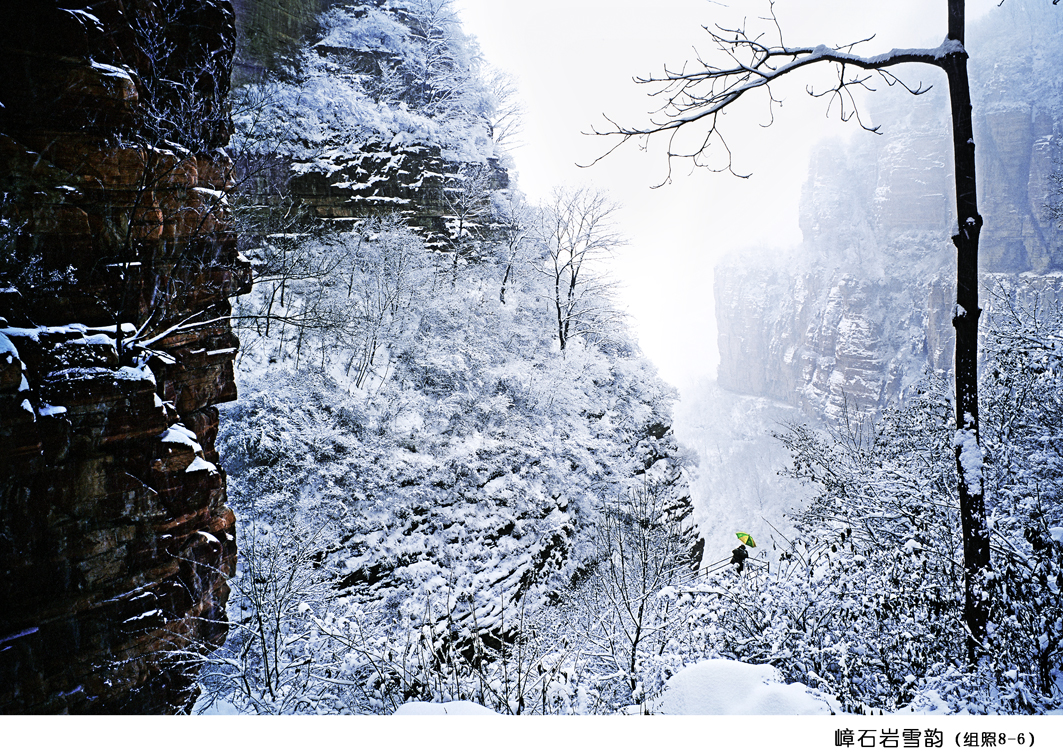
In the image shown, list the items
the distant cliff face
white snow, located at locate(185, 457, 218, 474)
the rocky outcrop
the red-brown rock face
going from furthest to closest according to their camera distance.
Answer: the rocky outcrop < the distant cliff face < white snow, located at locate(185, 457, 218, 474) < the red-brown rock face

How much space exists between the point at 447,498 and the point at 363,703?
466cm

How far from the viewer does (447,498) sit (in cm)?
807

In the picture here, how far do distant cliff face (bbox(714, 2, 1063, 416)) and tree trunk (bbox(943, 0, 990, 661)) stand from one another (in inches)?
8.4

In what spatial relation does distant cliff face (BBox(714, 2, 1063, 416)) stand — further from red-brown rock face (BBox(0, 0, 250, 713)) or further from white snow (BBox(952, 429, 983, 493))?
red-brown rock face (BBox(0, 0, 250, 713))

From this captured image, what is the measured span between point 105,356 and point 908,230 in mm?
10093

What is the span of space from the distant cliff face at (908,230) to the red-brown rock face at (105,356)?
227 inches

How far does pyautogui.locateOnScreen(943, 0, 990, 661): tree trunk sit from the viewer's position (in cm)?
247

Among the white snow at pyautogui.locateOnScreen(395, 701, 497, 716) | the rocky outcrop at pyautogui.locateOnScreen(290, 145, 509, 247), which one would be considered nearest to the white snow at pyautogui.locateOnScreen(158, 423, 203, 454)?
the white snow at pyautogui.locateOnScreen(395, 701, 497, 716)

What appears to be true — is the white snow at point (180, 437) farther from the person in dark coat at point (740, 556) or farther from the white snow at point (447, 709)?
the person in dark coat at point (740, 556)

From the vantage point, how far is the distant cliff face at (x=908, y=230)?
3.99 metres

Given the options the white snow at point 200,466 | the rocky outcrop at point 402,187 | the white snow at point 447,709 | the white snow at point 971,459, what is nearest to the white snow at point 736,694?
the white snow at point 447,709

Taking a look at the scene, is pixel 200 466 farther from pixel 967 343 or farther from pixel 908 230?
pixel 908 230
